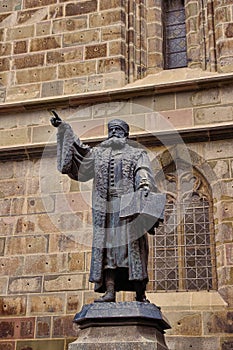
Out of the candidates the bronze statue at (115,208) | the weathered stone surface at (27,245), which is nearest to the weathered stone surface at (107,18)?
the weathered stone surface at (27,245)

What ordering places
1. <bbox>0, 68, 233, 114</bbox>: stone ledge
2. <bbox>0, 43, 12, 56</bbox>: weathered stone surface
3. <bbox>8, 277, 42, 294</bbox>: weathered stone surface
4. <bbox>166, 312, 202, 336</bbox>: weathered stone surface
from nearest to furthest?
<bbox>166, 312, 202, 336</bbox>: weathered stone surface, <bbox>8, 277, 42, 294</bbox>: weathered stone surface, <bbox>0, 68, 233, 114</bbox>: stone ledge, <bbox>0, 43, 12, 56</bbox>: weathered stone surface

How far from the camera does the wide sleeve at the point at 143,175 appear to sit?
482cm

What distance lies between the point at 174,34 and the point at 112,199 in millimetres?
4580

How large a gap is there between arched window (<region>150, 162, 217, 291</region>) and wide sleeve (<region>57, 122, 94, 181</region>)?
7.86ft

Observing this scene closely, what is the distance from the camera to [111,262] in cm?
470

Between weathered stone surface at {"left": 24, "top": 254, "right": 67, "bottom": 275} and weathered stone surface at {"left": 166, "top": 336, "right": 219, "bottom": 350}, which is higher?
weathered stone surface at {"left": 24, "top": 254, "right": 67, "bottom": 275}

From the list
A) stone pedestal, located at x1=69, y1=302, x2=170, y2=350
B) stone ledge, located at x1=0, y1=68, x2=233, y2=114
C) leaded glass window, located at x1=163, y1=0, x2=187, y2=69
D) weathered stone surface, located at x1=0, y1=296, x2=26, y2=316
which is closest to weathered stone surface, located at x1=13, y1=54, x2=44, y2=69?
stone ledge, located at x1=0, y1=68, x2=233, y2=114

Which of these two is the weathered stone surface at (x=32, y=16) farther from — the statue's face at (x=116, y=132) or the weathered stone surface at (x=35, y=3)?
the statue's face at (x=116, y=132)

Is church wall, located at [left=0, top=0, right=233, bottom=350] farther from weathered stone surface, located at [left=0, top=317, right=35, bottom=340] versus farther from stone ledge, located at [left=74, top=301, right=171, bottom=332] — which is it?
stone ledge, located at [left=74, top=301, right=171, bottom=332]

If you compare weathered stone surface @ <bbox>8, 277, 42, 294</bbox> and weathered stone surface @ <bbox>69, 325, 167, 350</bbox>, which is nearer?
weathered stone surface @ <bbox>69, 325, 167, 350</bbox>

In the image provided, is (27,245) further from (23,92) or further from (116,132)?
(116,132)

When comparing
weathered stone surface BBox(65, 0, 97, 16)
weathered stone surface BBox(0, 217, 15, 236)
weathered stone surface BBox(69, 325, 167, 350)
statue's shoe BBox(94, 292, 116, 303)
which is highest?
weathered stone surface BBox(65, 0, 97, 16)

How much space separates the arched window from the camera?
22.9ft

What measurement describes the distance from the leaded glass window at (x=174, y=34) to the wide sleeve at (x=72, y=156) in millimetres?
3794
